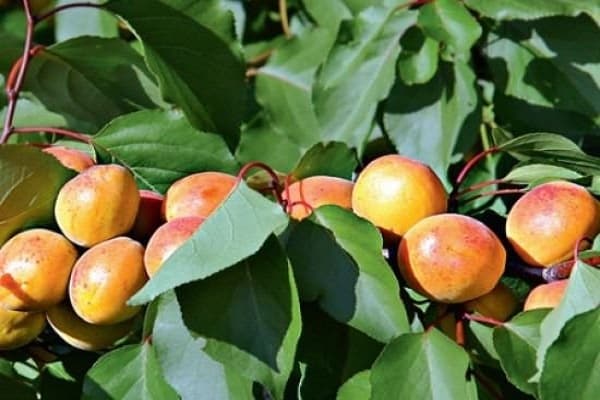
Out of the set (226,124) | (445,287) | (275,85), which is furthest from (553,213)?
(275,85)

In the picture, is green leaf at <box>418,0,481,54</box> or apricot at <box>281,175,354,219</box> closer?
apricot at <box>281,175,354,219</box>

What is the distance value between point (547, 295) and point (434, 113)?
0.60 metres

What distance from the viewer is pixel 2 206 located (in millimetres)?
869

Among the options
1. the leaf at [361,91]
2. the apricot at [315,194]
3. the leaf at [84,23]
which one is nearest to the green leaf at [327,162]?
the apricot at [315,194]

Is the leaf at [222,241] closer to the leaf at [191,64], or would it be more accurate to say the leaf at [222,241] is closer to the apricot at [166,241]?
the apricot at [166,241]

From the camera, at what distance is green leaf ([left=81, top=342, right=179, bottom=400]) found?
86 centimetres

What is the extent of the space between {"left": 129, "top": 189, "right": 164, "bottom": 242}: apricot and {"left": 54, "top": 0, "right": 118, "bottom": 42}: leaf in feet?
2.24

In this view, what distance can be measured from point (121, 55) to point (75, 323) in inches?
15.5

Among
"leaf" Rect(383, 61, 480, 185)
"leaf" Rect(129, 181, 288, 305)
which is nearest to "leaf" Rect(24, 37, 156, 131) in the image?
"leaf" Rect(383, 61, 480, 185)

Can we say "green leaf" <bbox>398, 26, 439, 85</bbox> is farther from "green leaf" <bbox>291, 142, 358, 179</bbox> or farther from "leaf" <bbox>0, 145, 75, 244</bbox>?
"leaf" <bbox>0, 145, 75, 244</bbox>

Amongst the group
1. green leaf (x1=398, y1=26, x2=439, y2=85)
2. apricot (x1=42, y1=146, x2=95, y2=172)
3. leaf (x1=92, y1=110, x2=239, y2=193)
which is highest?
apricot (x1=42, y1=146, x2=95, y2=172)

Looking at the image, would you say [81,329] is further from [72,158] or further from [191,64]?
[191,64]

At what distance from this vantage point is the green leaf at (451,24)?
124 centimetres

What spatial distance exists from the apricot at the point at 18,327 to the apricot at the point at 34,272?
0.02m
